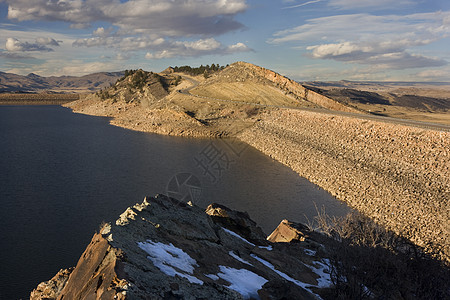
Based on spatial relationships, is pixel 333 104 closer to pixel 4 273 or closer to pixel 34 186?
pixel 34 186

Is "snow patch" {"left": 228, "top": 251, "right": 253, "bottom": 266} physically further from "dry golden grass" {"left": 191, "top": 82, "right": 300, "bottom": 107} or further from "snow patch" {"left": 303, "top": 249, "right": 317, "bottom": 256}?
"dry golden grass" {"left": 191, "top": 82, "right": 300, "bottom": 107}

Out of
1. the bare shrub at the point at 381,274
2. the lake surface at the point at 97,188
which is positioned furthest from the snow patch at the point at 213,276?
the lake surface at the point at 97,188

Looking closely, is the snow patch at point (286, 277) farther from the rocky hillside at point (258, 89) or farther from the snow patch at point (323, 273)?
the rocky hillside at point (258, 89)

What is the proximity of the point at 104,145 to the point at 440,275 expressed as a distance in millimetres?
45123

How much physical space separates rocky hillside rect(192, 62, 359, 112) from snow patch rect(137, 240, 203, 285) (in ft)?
200

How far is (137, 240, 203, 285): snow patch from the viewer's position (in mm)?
7750

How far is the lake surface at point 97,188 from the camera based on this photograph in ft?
59.1

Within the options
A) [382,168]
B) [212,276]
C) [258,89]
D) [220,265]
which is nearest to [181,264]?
[212,276]

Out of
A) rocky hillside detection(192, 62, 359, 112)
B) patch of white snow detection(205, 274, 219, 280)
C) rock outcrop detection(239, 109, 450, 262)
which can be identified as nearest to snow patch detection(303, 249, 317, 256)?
patch of white snow detection(205, 274, 219, 280)

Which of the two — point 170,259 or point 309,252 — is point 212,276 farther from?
point 309,252

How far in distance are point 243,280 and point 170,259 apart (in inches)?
84.4

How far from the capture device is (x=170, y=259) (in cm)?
848

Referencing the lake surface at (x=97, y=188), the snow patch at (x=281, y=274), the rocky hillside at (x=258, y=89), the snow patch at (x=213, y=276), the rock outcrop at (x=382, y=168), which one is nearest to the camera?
the snow patch at (x=213, y=276)

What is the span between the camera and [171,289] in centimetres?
687
